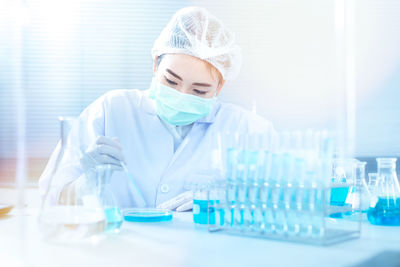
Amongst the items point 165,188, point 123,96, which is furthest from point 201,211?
point 123,96

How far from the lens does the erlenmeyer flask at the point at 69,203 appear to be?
38.1 inches

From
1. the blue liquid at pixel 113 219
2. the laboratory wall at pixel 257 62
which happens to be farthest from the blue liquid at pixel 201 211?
the laboratory wall at pixel 257 62

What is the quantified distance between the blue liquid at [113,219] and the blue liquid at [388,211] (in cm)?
70

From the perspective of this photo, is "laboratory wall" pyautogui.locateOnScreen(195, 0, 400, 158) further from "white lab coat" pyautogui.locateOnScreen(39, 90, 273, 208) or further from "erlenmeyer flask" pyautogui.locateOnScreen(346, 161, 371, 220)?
"erlenmeyer flask" pyautogui.locateOnScreen(346, 161, 371, 220)

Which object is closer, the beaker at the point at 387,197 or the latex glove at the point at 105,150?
the beaker at the point at 387,197

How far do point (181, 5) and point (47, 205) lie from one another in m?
2.23

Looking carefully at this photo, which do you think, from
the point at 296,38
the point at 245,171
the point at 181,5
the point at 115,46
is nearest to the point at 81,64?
the point at 115,46

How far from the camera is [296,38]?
3035 millimetres

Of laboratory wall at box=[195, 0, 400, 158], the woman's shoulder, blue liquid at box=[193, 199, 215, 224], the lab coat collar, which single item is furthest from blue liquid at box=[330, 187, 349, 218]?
laboratory wall at box=[195, 0, 400, 158]

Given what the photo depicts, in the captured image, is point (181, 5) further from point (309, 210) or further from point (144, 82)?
point (309, 210)

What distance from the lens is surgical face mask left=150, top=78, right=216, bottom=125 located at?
1845 mm

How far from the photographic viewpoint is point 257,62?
2998 millimetres

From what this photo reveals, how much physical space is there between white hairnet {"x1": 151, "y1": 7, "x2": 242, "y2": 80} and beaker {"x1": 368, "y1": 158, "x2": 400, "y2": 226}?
807 millimetres

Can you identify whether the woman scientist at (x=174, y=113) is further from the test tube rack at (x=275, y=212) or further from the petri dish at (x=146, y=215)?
the test tube rack at (x=275, y=212)
